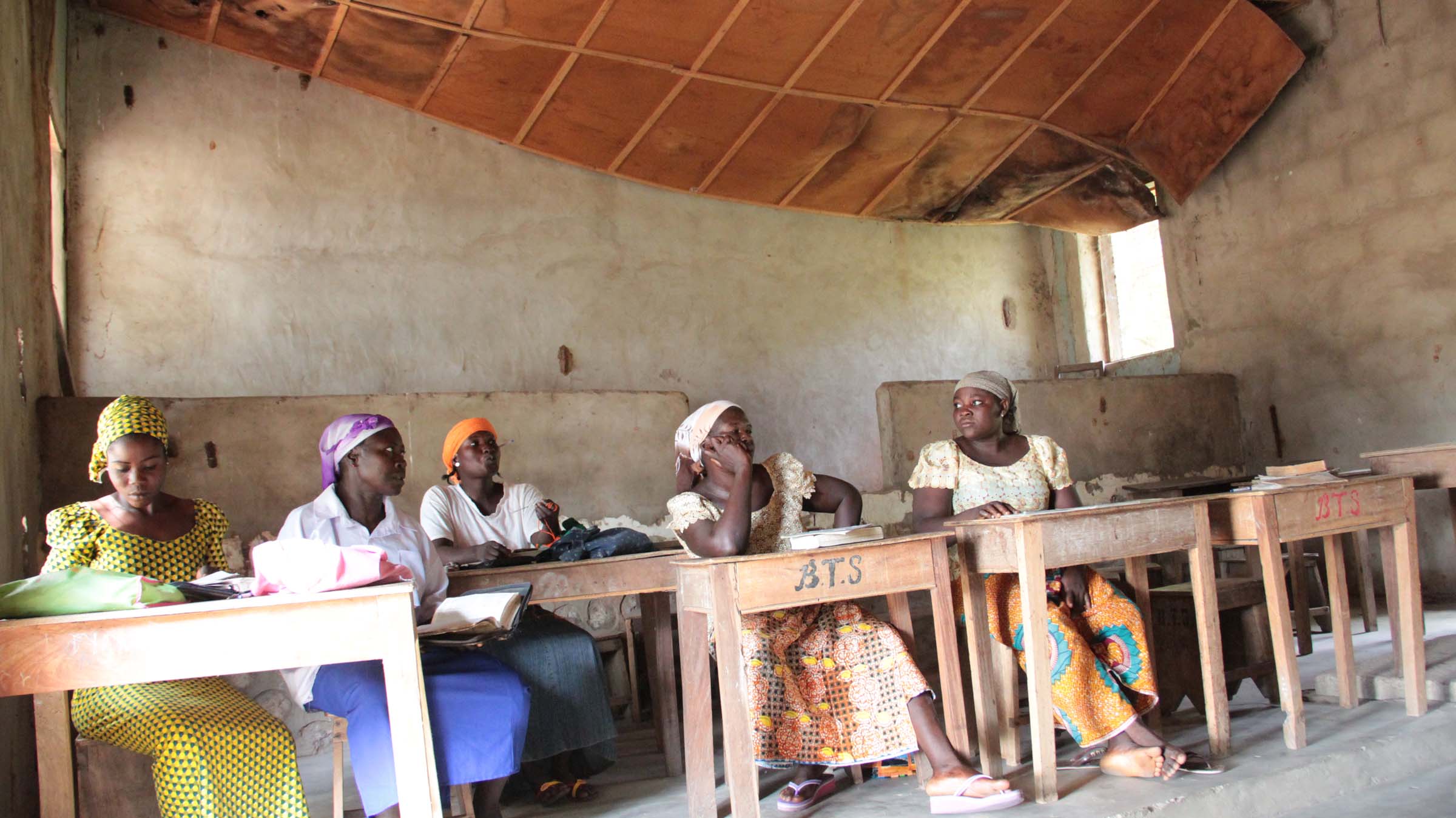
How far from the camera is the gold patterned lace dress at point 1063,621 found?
340 centimetres

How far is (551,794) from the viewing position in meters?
3.79

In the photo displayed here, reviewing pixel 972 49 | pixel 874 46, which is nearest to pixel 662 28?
pixel 874 46

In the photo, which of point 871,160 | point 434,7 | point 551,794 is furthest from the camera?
point 871,160

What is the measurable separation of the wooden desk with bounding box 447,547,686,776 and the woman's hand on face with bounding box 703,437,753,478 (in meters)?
0.42

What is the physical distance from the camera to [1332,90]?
302 inches

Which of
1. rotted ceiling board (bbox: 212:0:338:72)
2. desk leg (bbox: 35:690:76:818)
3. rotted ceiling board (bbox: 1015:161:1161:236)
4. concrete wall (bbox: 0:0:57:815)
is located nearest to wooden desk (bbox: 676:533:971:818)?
desk leg (bbox: 35:690:76:818)

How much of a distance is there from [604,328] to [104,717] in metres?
5.88

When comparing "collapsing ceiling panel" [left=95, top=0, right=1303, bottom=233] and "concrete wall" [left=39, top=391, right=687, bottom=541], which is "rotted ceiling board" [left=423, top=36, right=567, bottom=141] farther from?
"concrete wall" [left=39, top=391, right=687, bottom=541]

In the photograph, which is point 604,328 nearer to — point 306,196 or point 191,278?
point 306,196

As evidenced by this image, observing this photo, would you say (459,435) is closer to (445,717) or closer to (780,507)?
(780,507)

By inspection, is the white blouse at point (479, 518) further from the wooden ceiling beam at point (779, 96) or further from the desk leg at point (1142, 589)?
the wooden ceiling beam at point (779, 96)

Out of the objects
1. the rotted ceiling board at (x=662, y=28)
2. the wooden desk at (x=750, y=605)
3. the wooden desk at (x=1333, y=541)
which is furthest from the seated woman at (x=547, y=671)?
the rotted ceiling board at (x=662, y=28)

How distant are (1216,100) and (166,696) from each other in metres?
8.00

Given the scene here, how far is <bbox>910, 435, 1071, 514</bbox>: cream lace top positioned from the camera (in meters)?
4.07
